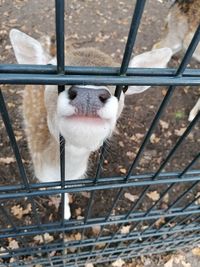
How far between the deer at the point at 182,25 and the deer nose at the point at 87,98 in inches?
131

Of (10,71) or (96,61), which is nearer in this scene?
(10,71)

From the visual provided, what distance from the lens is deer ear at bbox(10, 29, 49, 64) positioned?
1.81 m

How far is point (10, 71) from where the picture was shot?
40.7 inches

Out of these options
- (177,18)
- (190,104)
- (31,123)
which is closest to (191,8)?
(177,18)

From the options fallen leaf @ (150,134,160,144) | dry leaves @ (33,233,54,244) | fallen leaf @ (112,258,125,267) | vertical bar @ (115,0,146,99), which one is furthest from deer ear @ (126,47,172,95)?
fallen leaf @ (150,134,160,144)

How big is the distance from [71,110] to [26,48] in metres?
0.85

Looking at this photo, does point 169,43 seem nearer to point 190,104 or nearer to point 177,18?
point 177,18

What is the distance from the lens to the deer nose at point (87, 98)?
128cm

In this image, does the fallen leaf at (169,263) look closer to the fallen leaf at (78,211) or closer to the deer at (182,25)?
the fallen leaf at (78,211)

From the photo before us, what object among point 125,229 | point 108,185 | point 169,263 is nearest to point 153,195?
point 125,229

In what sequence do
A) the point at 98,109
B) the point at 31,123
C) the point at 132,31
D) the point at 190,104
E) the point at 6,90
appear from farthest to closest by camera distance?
the point at 190,104, the point at 6,90, the point at 31,123, the point at 98,109, the point at 132,31

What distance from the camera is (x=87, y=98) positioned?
1289mm

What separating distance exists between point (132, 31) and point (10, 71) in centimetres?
40

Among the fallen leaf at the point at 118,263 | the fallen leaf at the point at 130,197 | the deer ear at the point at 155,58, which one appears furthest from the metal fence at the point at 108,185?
the deer ear at the point at 155,58
